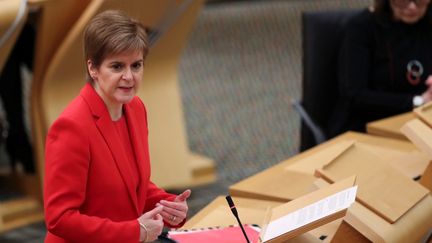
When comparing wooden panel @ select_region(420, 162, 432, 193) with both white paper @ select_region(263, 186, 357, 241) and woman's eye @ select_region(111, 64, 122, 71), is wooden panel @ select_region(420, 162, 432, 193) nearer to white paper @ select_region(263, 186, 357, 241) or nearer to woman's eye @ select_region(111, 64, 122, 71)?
white paper @ select_region(263, 186, 357, 241)

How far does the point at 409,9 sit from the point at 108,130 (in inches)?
69.5

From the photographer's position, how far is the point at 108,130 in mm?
1929

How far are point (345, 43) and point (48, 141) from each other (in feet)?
6.32

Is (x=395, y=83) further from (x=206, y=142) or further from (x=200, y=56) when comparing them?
(x=200, y=56)

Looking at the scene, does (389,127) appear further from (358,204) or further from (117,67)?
(117,67)

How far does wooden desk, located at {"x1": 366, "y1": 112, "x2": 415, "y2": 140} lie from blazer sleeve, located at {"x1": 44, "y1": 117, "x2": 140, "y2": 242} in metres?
1.57

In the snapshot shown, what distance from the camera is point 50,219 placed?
186 centimetres

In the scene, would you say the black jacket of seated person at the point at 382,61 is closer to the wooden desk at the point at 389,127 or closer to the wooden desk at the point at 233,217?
the wooden desk at the point at 389,127

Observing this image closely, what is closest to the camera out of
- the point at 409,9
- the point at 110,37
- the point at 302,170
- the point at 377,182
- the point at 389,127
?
the point at 110,37

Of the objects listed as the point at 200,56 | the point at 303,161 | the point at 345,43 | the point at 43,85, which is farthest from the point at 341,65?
the point at 200,56

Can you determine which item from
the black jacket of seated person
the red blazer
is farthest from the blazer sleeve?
the black jacket of seated person

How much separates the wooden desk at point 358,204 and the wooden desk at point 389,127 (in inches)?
1.4

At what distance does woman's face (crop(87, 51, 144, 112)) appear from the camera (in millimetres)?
1860

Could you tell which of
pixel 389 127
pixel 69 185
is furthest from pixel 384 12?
pixel 69 185
